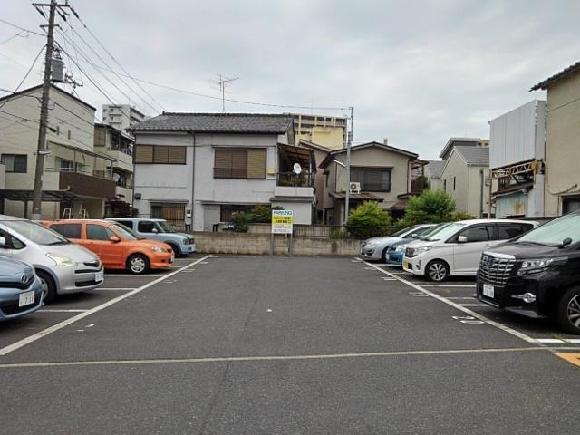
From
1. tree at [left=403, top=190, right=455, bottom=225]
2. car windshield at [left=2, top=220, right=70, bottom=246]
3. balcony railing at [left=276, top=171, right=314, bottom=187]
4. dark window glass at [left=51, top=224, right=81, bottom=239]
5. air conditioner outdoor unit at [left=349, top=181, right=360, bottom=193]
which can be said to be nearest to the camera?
car windshield at [left=2, top=220, right=70, bottom=246]

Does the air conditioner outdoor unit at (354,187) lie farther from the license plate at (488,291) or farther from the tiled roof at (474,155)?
the license plate at (488,291)

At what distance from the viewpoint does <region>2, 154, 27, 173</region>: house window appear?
2909 cm

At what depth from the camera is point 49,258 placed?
356 inches

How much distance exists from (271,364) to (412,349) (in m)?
1.78

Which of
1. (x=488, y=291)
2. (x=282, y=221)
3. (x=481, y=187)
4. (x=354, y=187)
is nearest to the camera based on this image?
(x=488, y=291)

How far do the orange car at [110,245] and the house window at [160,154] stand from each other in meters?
13.8

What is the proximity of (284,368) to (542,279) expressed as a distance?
12.8ft

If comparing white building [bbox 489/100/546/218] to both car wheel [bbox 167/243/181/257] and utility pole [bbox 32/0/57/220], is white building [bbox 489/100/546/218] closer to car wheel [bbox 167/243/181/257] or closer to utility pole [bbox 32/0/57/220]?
car wheel [bbox 167/243/181/257]

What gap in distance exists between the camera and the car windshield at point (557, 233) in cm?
746

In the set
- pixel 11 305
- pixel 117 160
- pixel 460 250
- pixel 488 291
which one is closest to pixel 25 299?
pixel 11 305

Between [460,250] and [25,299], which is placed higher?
[460,250]

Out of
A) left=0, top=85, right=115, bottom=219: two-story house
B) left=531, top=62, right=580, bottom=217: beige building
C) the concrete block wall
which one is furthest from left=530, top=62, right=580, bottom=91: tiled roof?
left=0, top=85, right=115, bottom=219: two-story house

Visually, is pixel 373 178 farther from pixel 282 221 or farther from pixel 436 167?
pixel 436 167

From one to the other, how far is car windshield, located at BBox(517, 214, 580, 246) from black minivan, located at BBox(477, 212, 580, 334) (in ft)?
0.05
